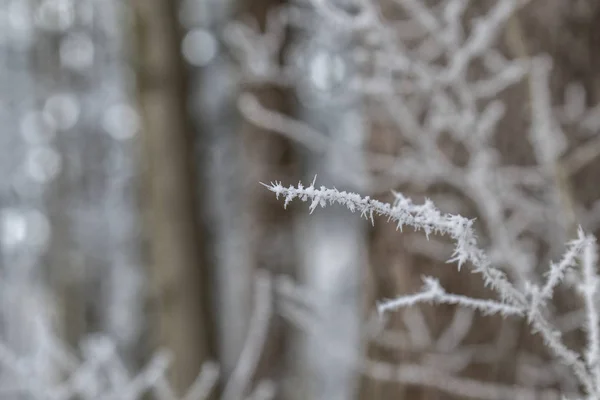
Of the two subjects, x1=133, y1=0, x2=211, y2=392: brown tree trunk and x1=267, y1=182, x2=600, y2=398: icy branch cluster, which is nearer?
x1=267, y1=182, x2=600, y2=398: icy branch cluster

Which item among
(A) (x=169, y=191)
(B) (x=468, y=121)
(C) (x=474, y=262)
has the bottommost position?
(C) (x=474, y=262)

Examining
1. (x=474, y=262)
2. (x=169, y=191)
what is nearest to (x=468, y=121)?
(x=474, y=262)

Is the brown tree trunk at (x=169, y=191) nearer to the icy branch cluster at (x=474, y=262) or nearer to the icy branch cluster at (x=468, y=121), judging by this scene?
the icy branch cluster at (x=468, y=121)

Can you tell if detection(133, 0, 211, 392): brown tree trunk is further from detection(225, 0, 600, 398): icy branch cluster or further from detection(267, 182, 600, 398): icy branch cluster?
detection(267, 182, 600, 398): icy branch cluster

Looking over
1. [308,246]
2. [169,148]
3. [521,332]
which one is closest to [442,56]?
[521,332]

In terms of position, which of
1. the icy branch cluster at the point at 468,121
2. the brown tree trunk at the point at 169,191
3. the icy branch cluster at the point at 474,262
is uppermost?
the brown tree trunk at the point at 169,191

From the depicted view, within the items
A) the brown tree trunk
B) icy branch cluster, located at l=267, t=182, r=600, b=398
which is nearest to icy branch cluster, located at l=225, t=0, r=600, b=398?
icy branch cluster, located at l=267, t=182, r=600, b=398

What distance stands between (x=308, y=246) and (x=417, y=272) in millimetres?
1680

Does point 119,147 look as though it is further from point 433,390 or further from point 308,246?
point 433,390

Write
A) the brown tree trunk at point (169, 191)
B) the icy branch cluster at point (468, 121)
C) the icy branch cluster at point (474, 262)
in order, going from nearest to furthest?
the icy branch cluster at point (474, 262), the icy branch cluster at point (468, 121), the brown tree trunk at point (169, 191)

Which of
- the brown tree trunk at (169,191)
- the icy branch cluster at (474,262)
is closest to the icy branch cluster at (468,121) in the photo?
the icy branch cluster at (474,262)

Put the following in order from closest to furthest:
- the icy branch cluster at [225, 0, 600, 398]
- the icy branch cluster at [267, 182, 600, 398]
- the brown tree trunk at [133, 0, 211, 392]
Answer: the icy branch cluster at [267, 182, 600, 398], the icy branch cluster at [225, 0, 600, 398], the brown tree trunk at [133, 0, 211, 392]

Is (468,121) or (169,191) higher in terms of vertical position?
(169,191)

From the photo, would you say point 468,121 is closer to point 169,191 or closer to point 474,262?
point 474,262
